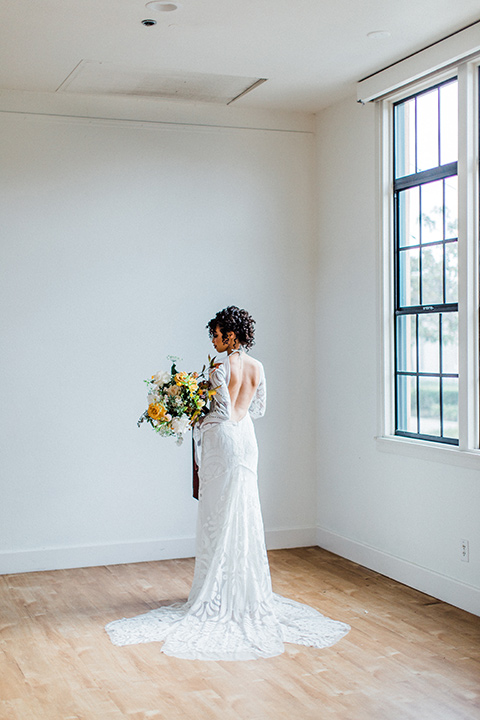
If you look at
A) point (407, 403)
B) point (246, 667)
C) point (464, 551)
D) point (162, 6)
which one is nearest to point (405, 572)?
point (464, 551)

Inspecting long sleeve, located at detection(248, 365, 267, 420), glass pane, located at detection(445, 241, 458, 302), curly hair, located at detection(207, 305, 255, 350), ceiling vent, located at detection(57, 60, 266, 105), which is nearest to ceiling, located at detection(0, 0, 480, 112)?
ceiling vent, located at detection(57, 60, 266, 105)

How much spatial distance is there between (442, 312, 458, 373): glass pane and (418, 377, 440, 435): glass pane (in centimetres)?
16

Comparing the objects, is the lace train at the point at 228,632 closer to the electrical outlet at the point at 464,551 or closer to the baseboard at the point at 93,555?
the electrical outlet at the point at 464,551

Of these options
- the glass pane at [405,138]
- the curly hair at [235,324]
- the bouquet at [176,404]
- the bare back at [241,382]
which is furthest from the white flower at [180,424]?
the glass pane at [405,138]

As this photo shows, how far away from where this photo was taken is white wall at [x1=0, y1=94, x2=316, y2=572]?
19.0ft

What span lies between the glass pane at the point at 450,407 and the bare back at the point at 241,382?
120cm

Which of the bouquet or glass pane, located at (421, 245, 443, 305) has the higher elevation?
glass pane, located at (421, 245, 443, 305)

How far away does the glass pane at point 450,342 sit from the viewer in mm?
4895

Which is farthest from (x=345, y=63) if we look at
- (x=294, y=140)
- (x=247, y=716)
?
(x=247, y=716)

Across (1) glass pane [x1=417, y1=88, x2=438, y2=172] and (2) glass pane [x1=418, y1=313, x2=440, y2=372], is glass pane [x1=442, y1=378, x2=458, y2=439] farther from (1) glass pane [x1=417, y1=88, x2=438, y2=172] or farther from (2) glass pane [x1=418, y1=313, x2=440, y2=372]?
(1) glass pane [x1=417, y1=88, x2=438, y2=172]

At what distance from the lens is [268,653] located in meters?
4.05

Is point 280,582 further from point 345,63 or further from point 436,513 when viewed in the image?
point 345,63

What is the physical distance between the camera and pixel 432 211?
5.13 meters

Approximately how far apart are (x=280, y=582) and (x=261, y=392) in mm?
1432
